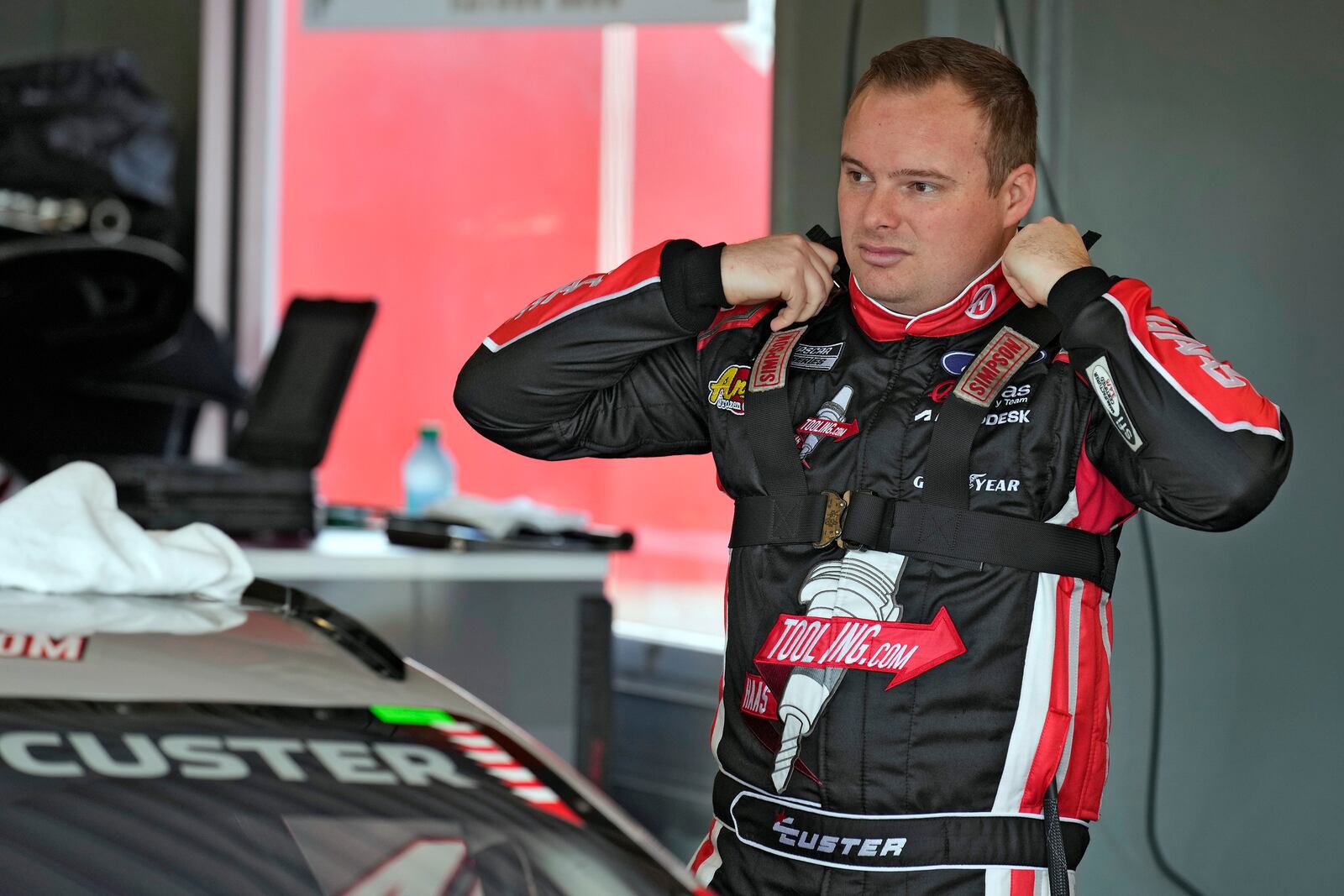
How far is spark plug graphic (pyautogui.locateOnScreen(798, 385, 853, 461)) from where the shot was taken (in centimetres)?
139

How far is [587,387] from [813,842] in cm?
51

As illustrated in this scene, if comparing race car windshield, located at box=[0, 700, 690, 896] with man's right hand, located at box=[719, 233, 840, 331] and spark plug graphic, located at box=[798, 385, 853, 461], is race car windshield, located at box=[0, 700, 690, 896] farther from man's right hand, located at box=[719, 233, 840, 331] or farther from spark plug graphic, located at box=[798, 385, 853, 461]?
man's right hand, located at box=[719, 233, 840, 331]

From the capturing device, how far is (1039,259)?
54.5 inches

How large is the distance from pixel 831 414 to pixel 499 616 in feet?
5.05

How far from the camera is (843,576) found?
132cm

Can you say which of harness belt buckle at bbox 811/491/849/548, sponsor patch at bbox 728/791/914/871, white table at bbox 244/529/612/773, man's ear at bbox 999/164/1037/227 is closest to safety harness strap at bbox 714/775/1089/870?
sponsor patch at bbox 728/791/914/871

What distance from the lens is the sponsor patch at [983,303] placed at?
1.43 m

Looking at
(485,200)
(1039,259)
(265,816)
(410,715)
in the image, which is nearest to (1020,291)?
(1039,259)

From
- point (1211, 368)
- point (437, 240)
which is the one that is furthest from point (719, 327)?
point (437, 240)

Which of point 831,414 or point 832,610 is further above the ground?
point 831,414

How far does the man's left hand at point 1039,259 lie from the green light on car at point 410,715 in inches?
27.4

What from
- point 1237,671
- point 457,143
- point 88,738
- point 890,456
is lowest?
point 1237,671

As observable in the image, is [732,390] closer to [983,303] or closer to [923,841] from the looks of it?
[983,303]

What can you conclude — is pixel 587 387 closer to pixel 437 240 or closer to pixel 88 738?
pixel 88 738
